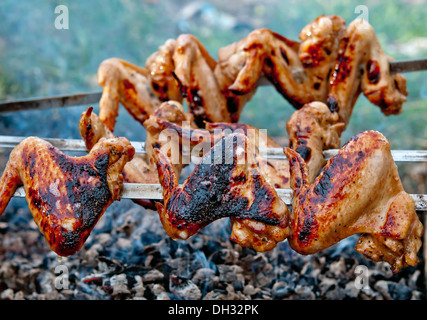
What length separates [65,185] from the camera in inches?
89.0

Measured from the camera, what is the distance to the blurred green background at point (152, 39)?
6.27 metres

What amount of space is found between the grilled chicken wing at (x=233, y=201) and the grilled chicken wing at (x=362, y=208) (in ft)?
0.43

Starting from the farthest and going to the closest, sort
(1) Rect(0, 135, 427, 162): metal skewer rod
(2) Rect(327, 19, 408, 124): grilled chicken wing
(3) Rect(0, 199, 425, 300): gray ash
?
(3) Rect(0, 199, 425, 300): gray ash, (2) Rect(327, 19, 408, 124): grilled chicken wing, (1) Rect(0, 135, 427, 162): metal skewer rod

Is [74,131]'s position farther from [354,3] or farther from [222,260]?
[354,3]

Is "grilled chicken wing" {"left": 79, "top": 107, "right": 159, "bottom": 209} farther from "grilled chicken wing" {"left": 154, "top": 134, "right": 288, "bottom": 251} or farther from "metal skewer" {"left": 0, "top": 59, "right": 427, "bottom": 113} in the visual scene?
"metal skewer" {"left": 0, "top": 59, "right": 427, "bottom": 113}

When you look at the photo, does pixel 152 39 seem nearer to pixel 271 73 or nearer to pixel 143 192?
pixel 271 73

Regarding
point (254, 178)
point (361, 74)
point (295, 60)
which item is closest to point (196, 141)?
point (254, 178)

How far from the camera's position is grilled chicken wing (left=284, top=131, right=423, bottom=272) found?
2.10m

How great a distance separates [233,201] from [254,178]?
157 millimetres

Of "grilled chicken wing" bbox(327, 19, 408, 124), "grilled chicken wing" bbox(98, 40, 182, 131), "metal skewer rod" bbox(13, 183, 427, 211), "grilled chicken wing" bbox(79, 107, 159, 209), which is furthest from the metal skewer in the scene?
"grilled chicken wing" bbox(327, 19, 408, 124)

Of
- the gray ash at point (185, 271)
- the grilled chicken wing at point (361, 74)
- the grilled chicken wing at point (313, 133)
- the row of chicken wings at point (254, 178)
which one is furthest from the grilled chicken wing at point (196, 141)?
the gray ash at point (185, 271)

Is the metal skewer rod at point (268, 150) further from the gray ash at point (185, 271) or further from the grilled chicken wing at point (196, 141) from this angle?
the gray ash at point (185, 271)

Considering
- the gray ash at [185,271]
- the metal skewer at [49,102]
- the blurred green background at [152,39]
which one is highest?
the blurred green background at [152,39]

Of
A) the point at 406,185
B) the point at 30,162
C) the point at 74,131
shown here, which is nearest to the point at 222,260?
the point at 30,162
